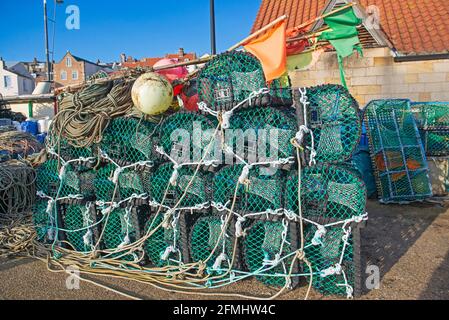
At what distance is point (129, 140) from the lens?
3209 millimetres

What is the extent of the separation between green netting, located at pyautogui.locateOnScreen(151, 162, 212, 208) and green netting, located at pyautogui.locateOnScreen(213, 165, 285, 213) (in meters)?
0.11

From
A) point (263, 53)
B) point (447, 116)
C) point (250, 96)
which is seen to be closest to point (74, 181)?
point (250, 96)

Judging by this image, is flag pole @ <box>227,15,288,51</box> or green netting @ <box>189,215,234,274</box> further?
flag pole @ <box>227,15,288,51</box>

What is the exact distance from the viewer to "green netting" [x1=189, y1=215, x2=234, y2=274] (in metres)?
2.88

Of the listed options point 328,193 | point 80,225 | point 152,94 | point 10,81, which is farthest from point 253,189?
point 10,81

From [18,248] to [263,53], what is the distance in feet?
10.1

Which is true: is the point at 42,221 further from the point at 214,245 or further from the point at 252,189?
the point at 252,189

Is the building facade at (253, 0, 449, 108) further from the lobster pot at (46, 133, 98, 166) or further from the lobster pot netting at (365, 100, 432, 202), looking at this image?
the lobster pot at (46, 133, 98, 166)

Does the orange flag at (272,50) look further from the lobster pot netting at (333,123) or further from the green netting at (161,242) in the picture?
the green netting at (161,242)

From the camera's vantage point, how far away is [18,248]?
11.9 ft

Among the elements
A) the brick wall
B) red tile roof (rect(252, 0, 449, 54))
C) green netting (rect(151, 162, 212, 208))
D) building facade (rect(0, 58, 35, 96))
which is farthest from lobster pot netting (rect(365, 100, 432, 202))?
building facade (rect(0, 58, 35, 96))

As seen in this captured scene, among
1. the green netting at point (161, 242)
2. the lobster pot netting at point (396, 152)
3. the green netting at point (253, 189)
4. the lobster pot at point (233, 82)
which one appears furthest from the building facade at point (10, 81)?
the green netting at point (253, 189)

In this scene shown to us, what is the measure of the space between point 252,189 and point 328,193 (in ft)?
1.84
